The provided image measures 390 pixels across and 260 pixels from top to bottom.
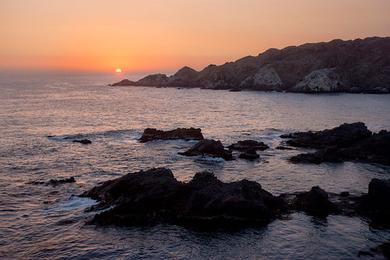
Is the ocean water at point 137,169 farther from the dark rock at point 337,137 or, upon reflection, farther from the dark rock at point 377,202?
the dark rock at point 337,137

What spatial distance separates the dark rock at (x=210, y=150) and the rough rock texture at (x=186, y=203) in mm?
19881

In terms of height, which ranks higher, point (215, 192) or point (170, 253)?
point (215, 192)

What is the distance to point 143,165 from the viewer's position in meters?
60.6

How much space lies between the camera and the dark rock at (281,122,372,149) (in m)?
73.5

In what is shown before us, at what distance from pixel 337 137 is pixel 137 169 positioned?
35.3 meters

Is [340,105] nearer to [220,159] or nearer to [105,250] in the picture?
[220,159]

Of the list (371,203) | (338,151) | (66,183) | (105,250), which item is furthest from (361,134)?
(105,250)

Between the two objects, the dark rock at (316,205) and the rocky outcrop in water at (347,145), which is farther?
the rocky outcrop in water at (347,145)

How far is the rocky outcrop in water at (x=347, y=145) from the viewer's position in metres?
63.9

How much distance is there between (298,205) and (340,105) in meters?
111

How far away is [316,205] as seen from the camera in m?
42.8

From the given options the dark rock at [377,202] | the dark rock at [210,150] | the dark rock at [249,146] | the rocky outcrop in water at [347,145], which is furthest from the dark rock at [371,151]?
the dark rock at [377,202]

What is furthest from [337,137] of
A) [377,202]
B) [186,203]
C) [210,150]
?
[186,203]

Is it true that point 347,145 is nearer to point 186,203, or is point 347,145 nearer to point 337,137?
point 337,137
